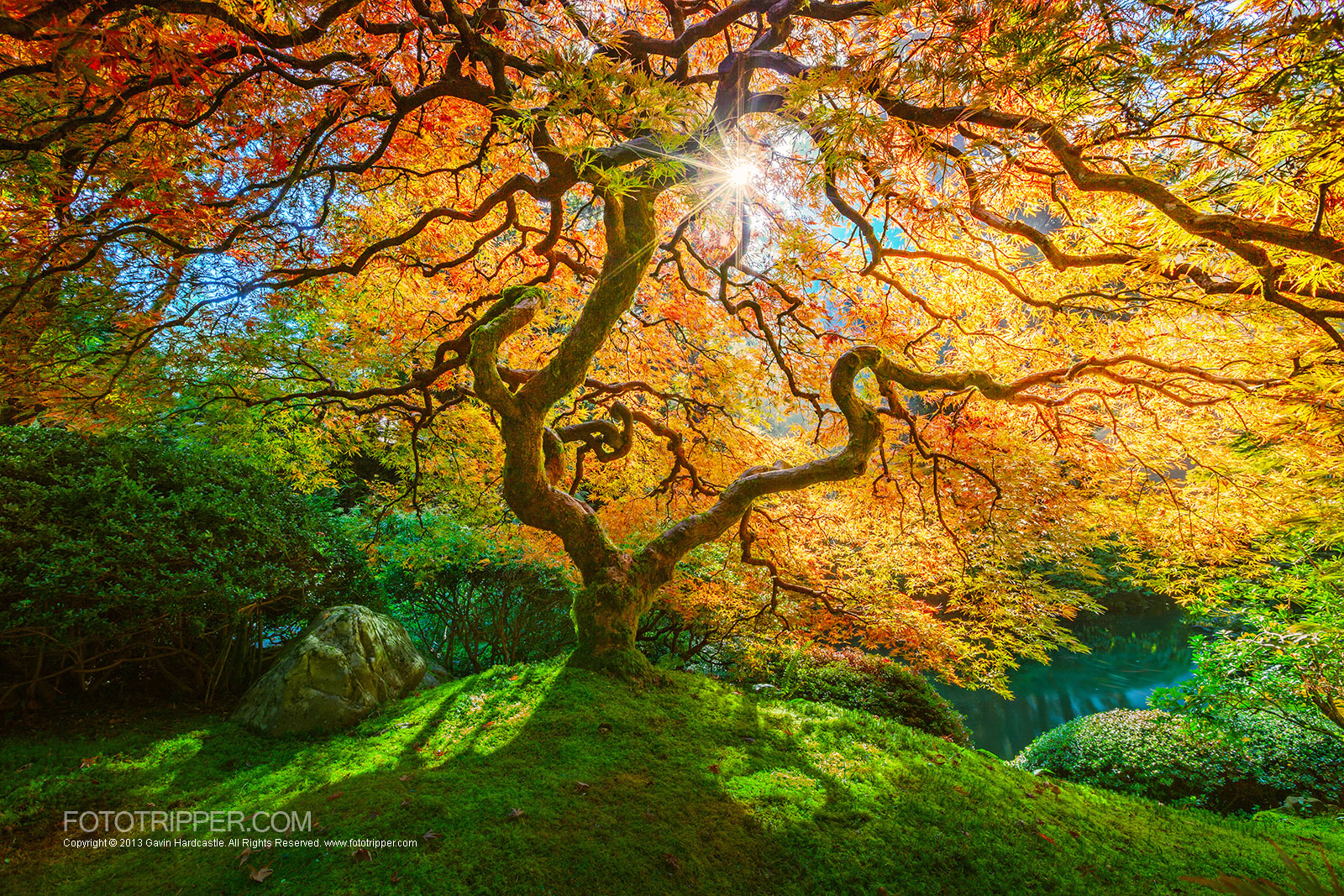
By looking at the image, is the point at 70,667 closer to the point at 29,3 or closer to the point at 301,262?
the point at 301,262

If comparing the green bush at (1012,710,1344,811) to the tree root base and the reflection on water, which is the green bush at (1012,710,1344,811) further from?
the tree root base

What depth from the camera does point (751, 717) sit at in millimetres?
2941

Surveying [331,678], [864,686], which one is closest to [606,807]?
[331,678]

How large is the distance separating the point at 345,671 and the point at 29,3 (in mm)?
3632

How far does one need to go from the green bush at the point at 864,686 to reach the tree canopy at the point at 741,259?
0.45 m

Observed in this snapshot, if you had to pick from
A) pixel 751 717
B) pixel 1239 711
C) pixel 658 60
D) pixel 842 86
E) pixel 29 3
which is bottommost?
pixel 751 717

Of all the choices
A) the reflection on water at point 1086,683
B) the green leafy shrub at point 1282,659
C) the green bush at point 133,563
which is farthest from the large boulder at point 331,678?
the reflection on water at point 1086,683

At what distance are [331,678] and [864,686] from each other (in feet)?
14.5

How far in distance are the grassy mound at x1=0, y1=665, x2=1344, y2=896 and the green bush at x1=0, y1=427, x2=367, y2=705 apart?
0.52m

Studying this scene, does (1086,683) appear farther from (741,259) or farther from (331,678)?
(331,678)

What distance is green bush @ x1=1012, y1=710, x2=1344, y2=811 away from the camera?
14.5ft

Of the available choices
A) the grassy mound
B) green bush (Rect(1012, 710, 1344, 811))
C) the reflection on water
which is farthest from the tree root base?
the reflection on water

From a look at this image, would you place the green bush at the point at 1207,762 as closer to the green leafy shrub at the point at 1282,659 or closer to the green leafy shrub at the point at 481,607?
the green leafy shrub at the point at 1282,659

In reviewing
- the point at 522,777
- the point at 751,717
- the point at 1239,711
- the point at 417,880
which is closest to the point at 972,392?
the point at 751,717
